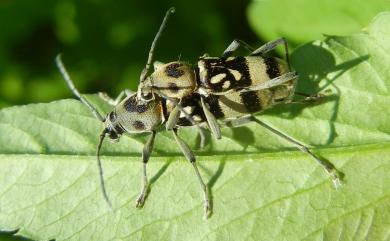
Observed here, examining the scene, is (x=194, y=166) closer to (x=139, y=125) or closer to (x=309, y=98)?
(x=139, y=125)

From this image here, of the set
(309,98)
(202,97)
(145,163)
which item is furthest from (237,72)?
(145,163)

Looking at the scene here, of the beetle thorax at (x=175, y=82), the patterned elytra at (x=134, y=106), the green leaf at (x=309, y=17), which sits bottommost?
the patterned elytra at (x=134, y=106)

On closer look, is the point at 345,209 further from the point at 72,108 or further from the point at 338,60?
the point at 72,108

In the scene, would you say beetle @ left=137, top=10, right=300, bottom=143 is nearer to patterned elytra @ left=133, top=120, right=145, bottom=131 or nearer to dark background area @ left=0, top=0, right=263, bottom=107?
patterned elytra @ left=133, top=120, right=145, bottom=131

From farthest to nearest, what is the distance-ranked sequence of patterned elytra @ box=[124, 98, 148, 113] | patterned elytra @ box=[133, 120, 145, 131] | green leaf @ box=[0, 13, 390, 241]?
1. patterned elytra @ box=[124, 98, 148, 113]
2. patterned elytra @ box=[133, 120, 145, 131]
3. green leaf @ box=[0, 13, 390, 241]

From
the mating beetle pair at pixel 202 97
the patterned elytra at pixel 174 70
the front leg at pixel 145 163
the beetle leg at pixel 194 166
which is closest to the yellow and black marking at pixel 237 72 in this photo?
the mating beetle pair at pixel 202 97

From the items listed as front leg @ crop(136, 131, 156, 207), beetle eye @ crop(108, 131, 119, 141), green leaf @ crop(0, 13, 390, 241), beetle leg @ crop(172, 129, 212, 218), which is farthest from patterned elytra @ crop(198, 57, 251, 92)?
beetle eye @ crop(108, 131, 119, 141)

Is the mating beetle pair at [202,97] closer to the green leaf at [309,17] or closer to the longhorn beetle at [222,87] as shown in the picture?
the longhorn beetle at [222,87]
